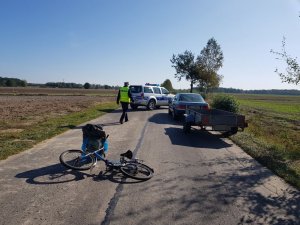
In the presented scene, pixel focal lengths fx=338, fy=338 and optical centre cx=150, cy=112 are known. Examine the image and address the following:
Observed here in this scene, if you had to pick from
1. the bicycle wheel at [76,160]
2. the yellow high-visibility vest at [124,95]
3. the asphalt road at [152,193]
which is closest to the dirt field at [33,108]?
the yellow high-visibility vest at [124,95]

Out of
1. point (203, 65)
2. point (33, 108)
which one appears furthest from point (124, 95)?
point (203, 65)

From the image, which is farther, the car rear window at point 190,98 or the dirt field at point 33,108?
the car rear window at point 190,98

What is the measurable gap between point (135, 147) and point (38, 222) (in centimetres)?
583

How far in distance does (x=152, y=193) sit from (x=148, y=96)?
21.1 meters

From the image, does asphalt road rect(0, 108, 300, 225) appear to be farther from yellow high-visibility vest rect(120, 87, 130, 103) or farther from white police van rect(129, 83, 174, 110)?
white police van rect(129, 83, 174, 110)

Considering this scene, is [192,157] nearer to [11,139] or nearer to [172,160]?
[172,160]

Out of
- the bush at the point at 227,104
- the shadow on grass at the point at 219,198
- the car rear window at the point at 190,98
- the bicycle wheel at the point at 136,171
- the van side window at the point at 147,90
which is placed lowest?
the shadow on grass at the point at 219,198

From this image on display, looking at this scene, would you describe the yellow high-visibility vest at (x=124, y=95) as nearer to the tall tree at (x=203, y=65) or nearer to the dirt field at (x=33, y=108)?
the dirt field at (x=33, y=108)

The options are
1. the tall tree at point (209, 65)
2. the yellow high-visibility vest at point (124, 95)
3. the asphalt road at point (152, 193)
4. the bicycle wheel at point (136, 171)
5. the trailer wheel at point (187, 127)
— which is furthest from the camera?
the tall tree at point (209, 65)

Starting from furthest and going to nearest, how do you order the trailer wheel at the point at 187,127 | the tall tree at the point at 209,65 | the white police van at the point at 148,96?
the tall tree at the point at 209,65 < the white police van at the point at 148,96 < the trailer wheel at the point at 187,127

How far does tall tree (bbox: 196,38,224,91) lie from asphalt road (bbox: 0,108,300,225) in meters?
41.4

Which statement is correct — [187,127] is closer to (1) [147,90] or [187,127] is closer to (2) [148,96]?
(2) [148,96]

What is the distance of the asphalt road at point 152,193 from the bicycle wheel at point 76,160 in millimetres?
171

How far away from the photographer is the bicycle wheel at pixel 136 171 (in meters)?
6.68
